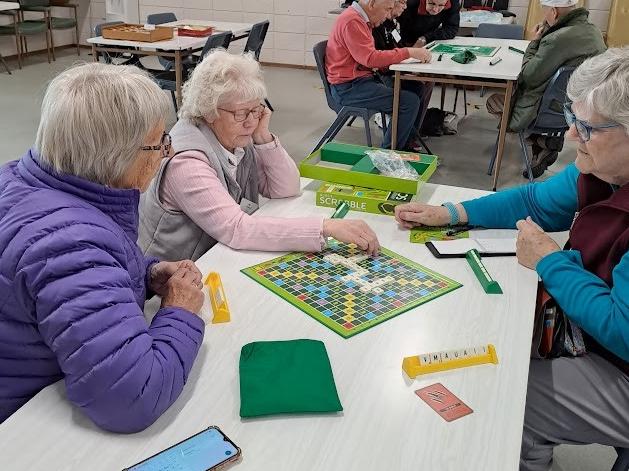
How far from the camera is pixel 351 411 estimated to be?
1.16 m

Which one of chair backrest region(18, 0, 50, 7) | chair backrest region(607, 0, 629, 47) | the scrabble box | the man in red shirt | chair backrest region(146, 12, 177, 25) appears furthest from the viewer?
chair backrest region(18, 0, 50, 7)

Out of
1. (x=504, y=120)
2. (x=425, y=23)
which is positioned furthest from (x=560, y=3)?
(x=425, y=23)

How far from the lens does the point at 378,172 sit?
2230mm

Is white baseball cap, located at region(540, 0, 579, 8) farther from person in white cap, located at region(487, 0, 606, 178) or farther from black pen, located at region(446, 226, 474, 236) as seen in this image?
black pen, located at region(446, 226, 474, 236)

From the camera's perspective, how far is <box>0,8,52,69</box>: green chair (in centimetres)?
755

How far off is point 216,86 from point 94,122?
32.6 inches

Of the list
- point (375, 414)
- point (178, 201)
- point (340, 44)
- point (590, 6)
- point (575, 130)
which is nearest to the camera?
point (375, 414)

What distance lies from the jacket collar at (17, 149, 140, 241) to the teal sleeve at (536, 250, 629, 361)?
100 cm

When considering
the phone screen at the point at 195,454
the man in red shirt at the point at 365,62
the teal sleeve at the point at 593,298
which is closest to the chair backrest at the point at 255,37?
the man in red shirt at the point at 365,62

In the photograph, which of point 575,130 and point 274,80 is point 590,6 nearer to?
point 274,80

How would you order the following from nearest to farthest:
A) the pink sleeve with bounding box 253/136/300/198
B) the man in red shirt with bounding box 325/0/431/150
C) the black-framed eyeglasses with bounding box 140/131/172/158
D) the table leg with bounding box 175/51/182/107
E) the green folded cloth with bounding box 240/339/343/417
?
1. the green folded cloth with bounding box 240/339/343/417
2. the black-framed eyeglasses with bounding box 140/131/172/158
3. the pink sleeve with bounding box 253/136/300/198
4. the man in red shirt with bounding box 325/0/431/150
5. the table leg with bounding box 175/51/182/107

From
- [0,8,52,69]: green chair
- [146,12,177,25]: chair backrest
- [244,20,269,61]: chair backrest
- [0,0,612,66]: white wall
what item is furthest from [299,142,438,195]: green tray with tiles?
[0,8,52,69]: green chair

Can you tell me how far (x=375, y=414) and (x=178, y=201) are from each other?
0.98 metres

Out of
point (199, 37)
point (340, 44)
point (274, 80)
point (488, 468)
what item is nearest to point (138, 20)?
point (274, 80)
